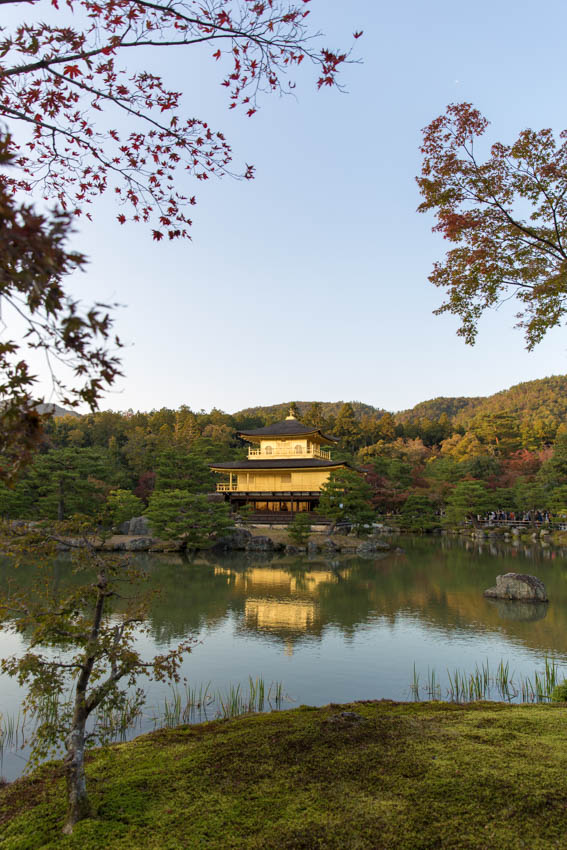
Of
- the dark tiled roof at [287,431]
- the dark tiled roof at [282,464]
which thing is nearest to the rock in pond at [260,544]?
the dark tiled roof at [282,464]

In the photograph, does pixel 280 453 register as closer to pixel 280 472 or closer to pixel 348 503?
pixel 280 472

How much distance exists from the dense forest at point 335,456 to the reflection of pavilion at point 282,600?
21.4ft

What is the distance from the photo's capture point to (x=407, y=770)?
3105 mm

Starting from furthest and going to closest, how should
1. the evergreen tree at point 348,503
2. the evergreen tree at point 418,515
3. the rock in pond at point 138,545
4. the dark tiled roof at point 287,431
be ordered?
the dark tiled roof at point 287,431 < the evergreen tree at point 418,515 < the evergreen tree at point 348,503 < the rock in pond at point 138,545

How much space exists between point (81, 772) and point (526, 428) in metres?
43.7

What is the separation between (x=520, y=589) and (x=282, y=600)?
5.42 metres

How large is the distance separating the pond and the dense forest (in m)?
6.26

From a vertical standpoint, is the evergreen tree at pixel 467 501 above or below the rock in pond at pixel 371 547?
above

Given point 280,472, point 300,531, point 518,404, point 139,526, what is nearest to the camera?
point 300,531

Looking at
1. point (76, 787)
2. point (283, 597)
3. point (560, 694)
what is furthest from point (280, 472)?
point (76, 787)

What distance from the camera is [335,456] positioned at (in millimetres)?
38688

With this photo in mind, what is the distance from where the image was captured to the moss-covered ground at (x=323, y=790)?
8.25 feet

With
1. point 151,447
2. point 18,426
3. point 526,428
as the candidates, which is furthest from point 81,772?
point 526,428

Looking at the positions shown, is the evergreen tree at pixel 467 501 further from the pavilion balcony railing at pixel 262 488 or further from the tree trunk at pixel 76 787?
the tree trunk at pixel 76 787
